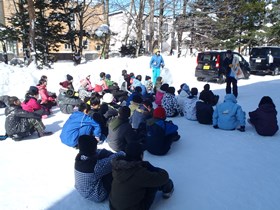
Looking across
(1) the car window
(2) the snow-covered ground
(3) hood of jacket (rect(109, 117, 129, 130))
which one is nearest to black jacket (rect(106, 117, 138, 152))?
(3) hood of jacket (rect(109, 117, 129, 130))

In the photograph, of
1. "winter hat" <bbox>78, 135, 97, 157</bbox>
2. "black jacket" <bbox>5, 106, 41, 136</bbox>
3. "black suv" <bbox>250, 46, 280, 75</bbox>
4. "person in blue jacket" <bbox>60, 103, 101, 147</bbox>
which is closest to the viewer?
"winter hat" <bbox>78, 135, 97, 157</bbox>

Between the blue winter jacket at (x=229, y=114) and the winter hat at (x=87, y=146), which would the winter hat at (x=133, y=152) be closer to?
the winter hat at (x=87, y=146)

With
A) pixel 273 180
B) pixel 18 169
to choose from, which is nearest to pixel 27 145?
pixel 18 169

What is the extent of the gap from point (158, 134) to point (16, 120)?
9.90 feet

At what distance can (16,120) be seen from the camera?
552cm

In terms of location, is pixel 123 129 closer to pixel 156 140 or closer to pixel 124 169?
pixel 156 140

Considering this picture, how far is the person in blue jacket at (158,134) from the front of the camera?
4.75 m

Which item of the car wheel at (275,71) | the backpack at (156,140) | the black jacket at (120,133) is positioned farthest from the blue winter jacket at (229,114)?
the car wheel at (275,71)

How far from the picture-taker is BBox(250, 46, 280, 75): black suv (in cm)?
1530

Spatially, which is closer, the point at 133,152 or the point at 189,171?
the point at 133,152

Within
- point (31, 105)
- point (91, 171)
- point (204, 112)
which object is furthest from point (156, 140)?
point (31, 105)

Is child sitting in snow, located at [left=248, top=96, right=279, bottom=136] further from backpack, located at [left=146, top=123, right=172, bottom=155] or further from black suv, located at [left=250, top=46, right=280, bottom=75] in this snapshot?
black suv, located at [left=250, top=46, right=280, bottom=75]

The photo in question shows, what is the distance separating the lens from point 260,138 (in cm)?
578

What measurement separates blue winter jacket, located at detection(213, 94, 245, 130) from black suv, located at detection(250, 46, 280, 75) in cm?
1059
